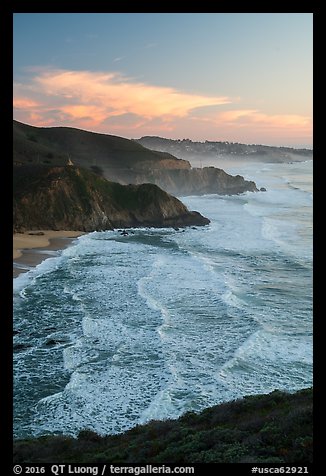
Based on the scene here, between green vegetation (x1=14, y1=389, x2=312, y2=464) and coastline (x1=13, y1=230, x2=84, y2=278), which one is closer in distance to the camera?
green vegetation (x1=14, y1=389, x2=312, y2=464)

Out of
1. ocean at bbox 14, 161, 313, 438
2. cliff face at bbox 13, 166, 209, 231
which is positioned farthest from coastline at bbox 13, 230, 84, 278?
cliff face at bbox 13, 166, 209, 231

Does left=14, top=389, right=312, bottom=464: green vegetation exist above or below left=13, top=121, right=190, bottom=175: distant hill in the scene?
below

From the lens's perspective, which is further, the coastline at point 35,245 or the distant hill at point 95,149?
the distant hill at point 95,149

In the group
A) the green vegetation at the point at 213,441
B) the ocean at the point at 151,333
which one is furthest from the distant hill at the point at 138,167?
the green vegetation at the point at 213,441

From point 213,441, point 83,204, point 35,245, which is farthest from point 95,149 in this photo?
point 213,441

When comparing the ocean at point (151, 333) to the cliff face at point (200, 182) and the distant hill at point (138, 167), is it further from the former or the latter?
the cliff face at point (200, 182)

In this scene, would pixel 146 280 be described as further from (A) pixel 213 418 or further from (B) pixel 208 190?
(B) pixel 208 190

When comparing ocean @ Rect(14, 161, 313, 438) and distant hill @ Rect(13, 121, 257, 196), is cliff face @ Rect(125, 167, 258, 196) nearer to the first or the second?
distant hill @ Rect(13, 121, 257, 196)
